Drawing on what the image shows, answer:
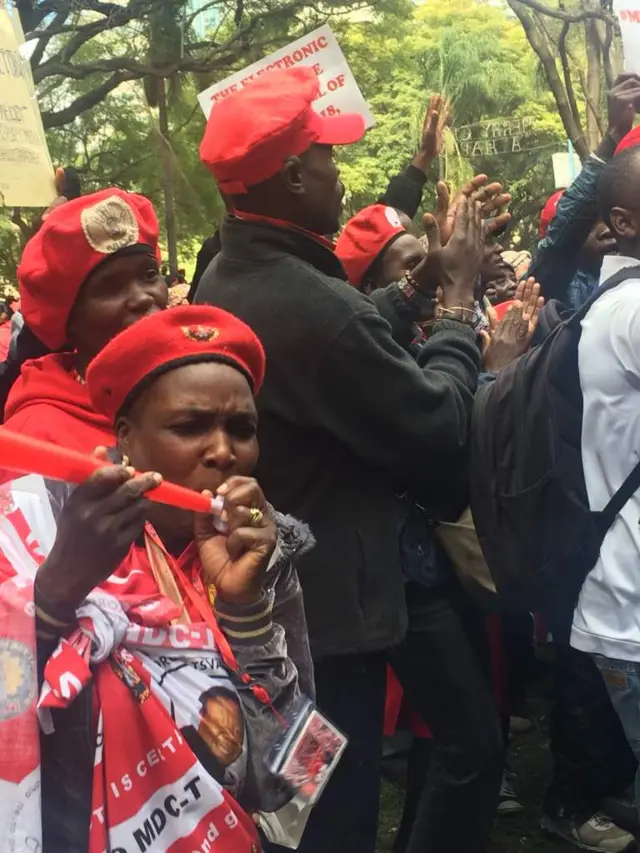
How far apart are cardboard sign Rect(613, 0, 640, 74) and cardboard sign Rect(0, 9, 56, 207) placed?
221cm

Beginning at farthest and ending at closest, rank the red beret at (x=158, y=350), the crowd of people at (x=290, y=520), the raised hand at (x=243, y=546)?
the red beret at (x=158, y=350) < the raised hand at (x=243, y=546) < the crowd of people at (x=290, y=520)

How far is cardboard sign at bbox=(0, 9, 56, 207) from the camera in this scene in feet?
12.5

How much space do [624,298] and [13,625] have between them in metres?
1.44

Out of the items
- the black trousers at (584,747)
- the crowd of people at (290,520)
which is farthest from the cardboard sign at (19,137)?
the black trousers at (584,747)

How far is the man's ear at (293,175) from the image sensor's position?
7.69ft

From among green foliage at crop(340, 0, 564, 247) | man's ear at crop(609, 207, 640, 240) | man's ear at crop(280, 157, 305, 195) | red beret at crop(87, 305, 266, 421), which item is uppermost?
man's ear at crop(280, 157, 305, 195)

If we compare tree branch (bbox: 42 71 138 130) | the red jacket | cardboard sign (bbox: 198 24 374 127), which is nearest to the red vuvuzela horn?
the red jacket

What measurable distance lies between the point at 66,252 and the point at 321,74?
132 inches

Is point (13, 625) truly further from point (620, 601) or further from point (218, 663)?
point (620, 601)

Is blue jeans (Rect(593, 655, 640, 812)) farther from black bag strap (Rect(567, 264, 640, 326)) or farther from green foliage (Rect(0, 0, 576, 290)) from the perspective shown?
green foliage (Rect(0, 0, 576, 290))

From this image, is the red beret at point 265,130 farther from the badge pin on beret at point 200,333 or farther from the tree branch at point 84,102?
the tree branch at point 84,102

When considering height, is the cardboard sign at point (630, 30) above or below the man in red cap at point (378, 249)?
above

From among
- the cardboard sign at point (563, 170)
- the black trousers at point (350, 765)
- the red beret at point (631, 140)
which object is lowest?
the cardboard sign at point (563, 170)

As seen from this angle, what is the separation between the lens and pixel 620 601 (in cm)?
219
